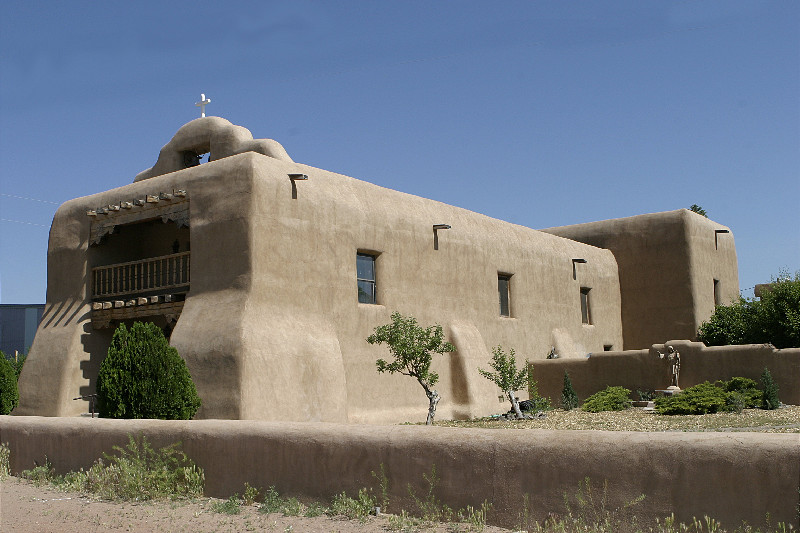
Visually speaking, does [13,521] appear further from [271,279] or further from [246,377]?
[271,279]

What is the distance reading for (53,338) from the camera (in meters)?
18.3

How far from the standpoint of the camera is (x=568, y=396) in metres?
20.7

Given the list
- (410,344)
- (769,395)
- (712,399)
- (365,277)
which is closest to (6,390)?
(365,277)

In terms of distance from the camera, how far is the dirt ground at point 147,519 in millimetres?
7758

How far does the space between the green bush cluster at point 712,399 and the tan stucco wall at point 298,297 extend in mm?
4709

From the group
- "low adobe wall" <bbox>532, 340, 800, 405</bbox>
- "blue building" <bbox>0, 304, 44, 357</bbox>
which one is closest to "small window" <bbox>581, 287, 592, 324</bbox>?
"low adobe wall" <bbox>532, 340, 800, 405</bbox>

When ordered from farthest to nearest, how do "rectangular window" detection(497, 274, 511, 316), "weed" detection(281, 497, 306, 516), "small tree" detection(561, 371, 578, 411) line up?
"rectangular window" detection(497, 274, 511, 316) → "small tree" detection(561, 371, 578, 411) → "weed" detection(281, 497, 306, 516)

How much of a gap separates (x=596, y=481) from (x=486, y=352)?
14.3m

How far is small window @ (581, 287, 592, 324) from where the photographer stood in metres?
26.9

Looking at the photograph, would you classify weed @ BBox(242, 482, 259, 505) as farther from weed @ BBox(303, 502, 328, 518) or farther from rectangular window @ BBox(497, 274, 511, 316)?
rectangular window @ BBox(497, 274, 511, 316)

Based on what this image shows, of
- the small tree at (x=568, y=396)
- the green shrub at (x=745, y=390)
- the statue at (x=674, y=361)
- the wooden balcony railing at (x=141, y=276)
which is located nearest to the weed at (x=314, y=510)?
the wooden balcony railing at (x=141, y=276)

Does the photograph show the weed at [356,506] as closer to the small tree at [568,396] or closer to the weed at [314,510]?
the weed at [314,510]

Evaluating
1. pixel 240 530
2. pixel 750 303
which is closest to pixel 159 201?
pixel 240 530

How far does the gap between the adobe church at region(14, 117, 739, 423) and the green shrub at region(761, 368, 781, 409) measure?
6529mm
